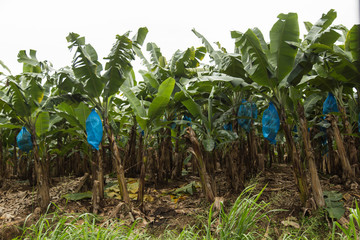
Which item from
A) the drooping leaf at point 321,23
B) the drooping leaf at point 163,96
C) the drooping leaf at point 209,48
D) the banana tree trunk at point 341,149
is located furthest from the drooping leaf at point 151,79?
the banana tree trunk at point 341,149

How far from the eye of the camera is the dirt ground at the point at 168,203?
3695 millimetres

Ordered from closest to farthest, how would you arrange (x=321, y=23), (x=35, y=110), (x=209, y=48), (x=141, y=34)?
1. (x=321, y=23)
2. (x=35, y=110)
3. (x=141, y=34)
4. (x=209, y=48)

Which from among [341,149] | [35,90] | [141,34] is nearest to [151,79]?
[141,34]

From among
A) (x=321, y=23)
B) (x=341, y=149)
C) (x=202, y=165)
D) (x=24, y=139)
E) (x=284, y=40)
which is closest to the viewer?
(x=284, y=40)

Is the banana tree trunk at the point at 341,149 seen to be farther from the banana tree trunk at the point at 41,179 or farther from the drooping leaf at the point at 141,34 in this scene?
the banana tree trunk at the point at 41,179

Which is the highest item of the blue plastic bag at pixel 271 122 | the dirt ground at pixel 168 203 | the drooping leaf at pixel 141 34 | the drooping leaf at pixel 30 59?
the drooping leaf at pixel 141 34

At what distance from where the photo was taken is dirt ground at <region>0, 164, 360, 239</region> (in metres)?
3.70

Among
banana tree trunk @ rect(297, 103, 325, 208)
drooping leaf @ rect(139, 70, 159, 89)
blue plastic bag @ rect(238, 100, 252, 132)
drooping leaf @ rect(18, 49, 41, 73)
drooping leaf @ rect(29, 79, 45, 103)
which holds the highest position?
drooping leaf @ rect(18, 49, 41, 73)

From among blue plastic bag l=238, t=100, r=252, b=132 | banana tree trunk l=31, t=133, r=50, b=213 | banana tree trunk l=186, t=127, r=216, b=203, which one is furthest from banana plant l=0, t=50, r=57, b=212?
blue plastic bag l=238, t=100, r=252, b=132

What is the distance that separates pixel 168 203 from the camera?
4570mm

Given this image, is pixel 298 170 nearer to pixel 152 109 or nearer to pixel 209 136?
pixel 209 136

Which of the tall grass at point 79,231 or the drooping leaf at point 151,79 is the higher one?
the drooping leaf at point 151,79

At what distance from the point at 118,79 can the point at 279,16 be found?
2.36 meters

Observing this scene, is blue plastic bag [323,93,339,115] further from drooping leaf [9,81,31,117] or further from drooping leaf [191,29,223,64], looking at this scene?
drooping leaf [9,81,31,117]
